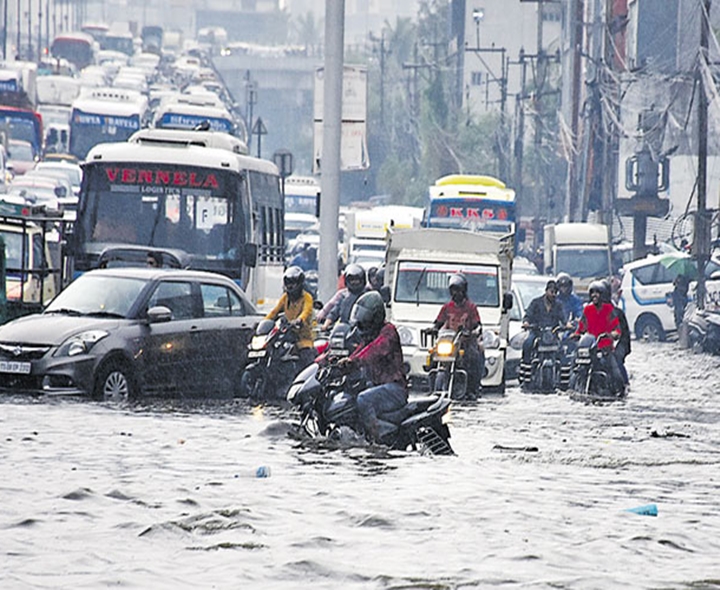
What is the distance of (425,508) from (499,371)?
11331 millimetres

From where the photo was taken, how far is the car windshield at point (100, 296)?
18031mm

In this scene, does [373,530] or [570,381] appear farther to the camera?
[570,381]

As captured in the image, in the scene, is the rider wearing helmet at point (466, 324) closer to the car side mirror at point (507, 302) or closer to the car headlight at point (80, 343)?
the car side mirror at point (507, 302)

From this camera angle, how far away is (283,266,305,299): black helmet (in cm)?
1903

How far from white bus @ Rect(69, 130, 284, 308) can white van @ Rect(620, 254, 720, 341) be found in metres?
16.5

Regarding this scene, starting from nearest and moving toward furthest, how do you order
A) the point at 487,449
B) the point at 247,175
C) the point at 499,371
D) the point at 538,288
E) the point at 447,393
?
the point at 487,449 → the point at 447,393 → the point at 499,371 → the point at 247,175 → the point at 538,288

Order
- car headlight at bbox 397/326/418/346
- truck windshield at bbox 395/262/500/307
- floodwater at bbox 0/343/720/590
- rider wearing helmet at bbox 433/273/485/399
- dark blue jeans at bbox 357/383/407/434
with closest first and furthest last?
floodwater at bbox 0/343/720/590 < dark blue jeans at bbox 357/383/407/434 < rider wearing helmet at bbox 433/273/485/399 < car headlight at bbox 397/326/418/346 < truck windshield at bbox 395/262/500/307

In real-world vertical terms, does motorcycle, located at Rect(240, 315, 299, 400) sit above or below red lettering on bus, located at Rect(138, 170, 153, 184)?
below

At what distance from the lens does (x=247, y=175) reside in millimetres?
25047

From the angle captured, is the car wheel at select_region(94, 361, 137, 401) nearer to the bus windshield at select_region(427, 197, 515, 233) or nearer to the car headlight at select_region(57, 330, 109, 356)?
the car headlight at select_region(57, 330, 109, 356)

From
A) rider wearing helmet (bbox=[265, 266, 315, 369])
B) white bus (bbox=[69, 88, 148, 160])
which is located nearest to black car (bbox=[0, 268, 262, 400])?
rider wearing helmet (bbox=[265, 266, 315, 369])

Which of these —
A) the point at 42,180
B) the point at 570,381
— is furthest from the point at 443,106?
the point at 570,381

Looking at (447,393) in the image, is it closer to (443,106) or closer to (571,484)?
(571,484)

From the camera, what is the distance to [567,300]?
24.3 meters
